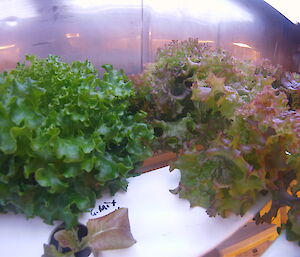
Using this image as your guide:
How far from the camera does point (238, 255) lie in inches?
34.7

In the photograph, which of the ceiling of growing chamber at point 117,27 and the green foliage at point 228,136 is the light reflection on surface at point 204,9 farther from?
the green foliage at point 228,136

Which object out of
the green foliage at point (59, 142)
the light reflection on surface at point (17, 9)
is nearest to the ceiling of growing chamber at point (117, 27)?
the light reflection on surface at point (17, 9)

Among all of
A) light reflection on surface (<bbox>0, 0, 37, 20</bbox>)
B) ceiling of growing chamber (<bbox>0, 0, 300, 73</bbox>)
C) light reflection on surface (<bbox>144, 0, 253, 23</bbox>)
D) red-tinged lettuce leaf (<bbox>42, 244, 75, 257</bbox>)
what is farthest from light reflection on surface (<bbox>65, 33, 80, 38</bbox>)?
red-tinged lettuce leaf (<bbox>42, 244, 75, 257</bbox>)

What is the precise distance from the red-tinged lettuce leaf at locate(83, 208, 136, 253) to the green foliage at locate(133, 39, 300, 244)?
20 cm

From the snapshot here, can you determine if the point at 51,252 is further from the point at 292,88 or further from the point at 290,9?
the point at 290,9

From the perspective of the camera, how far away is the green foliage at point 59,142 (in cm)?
76

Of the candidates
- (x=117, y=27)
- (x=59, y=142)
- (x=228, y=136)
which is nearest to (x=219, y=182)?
(x=228, y=136)

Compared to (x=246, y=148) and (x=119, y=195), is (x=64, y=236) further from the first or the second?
(x=246, y=148)

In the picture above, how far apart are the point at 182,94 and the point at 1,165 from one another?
57 centimetres

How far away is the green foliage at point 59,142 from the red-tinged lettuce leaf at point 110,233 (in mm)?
91

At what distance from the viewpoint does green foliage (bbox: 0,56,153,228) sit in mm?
758

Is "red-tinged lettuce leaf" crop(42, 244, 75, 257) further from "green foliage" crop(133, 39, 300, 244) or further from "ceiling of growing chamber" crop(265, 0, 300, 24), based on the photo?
"ceiling of growing chamber" crop(265, 0, 300, 24)

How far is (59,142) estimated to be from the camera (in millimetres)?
776

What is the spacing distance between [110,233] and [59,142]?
0.24m
